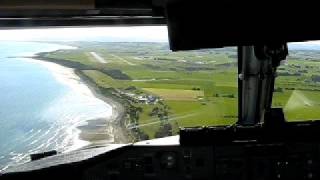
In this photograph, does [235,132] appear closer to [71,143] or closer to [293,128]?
[293,128]

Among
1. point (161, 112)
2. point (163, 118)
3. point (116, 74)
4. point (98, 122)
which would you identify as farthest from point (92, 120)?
point (163, 118)

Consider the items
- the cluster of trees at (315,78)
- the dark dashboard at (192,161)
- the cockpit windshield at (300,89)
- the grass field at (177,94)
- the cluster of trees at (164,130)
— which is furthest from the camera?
the grass field at (177,94)

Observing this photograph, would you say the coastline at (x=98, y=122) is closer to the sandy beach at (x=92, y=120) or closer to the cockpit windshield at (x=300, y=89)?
the sandy beach at (x=92, y=120)

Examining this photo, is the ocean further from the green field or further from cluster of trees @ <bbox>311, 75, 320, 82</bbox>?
cluster of trees @ <bbox>311, 75, 320, 82</bbox>

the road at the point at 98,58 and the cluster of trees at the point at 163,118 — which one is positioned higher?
the road at the point at 98,58

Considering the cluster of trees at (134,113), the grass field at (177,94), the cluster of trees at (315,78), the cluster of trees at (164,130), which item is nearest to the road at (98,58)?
the grass field at (177,94)
